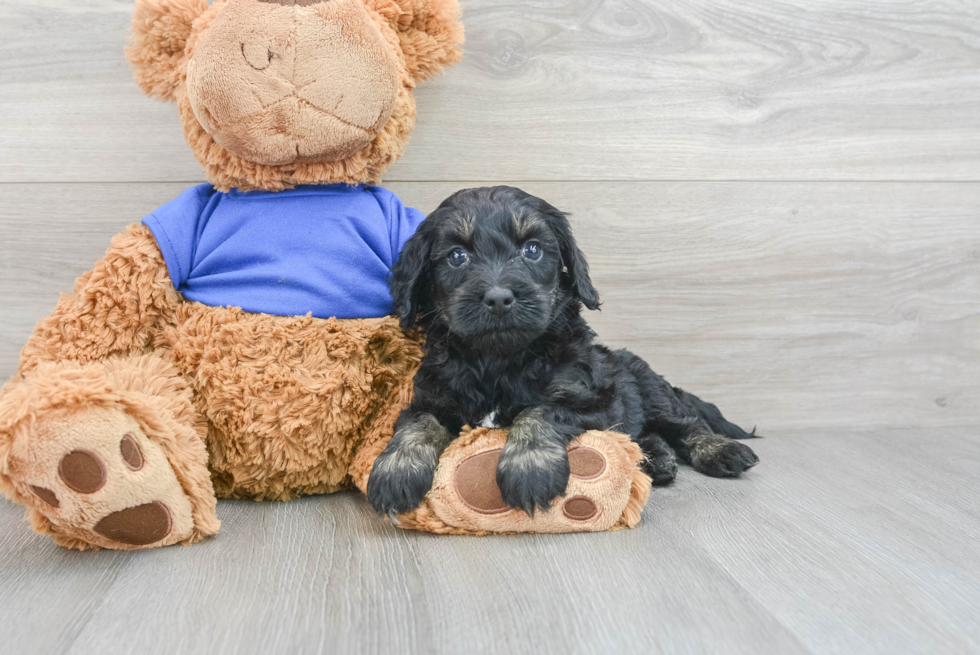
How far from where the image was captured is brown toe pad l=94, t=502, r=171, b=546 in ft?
4.67

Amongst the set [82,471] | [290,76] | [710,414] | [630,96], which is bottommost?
[710,414]

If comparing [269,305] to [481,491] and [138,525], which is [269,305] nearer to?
[138,525]

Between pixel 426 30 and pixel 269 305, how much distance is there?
0.82 meters

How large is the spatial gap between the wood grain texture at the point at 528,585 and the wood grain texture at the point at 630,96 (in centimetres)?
113

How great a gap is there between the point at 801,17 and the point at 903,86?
444mm

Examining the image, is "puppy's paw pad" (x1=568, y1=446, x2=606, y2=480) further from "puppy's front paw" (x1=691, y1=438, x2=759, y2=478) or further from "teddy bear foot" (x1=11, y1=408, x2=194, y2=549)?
Answer: "teddy bear foot" (x1=11, y1=408, x2=194, y2=549)

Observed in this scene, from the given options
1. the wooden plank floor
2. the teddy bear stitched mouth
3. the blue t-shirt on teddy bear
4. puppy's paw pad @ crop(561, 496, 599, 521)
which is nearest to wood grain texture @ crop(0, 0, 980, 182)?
the wooden plank floor

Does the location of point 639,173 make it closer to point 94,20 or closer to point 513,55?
point 513,55

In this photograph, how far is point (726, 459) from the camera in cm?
207

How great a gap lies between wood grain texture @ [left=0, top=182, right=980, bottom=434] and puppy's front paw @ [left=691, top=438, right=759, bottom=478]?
46 centimetres

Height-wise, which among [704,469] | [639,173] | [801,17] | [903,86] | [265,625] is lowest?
[704,469]

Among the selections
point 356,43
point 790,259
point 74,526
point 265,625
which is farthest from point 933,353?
point 74,526

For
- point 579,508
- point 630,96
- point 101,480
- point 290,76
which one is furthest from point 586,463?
point 630,96

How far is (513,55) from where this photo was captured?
234cm
